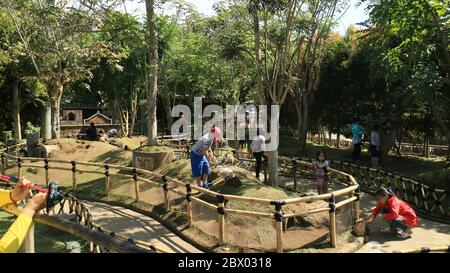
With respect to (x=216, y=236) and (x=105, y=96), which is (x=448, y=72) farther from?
(x=105, y=96)

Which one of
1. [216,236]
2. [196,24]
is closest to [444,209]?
[216,236]

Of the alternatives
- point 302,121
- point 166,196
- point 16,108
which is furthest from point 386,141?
point 16,108

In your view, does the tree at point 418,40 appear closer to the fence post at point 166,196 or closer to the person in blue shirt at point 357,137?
the person in blue shirt at point 357,137

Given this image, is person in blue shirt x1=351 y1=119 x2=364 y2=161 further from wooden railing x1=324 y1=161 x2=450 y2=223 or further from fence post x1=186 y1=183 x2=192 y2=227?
fence post x1=186 y1=183 x2=192 y2=227

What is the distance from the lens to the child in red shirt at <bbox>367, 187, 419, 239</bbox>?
9.01m

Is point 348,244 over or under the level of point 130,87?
under

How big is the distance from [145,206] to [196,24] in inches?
406

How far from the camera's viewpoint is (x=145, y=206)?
38.4 feet

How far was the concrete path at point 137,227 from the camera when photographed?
9031 mm

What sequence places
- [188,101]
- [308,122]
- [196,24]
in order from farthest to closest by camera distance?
[188,101]
[308,122]
[196,24]

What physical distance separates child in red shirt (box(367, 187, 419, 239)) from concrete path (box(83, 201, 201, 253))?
385cm

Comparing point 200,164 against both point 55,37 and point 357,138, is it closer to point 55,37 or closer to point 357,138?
point 357,138

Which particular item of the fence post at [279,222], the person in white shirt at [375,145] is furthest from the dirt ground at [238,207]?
the person in white shirt at [375,145]
